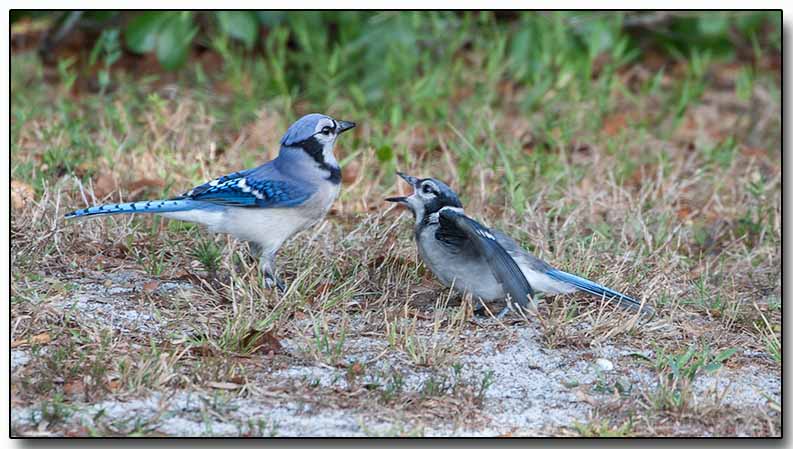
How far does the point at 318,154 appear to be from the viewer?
5.55 metres

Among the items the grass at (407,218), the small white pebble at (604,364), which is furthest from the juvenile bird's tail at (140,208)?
the small white pebble at (604,364)

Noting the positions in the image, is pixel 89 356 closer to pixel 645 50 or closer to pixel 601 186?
pixel 601 186

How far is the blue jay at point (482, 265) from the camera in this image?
16.6 ft

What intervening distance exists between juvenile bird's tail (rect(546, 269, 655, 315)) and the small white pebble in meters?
0.44

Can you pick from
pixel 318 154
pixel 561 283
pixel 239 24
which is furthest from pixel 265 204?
pixel 239 24

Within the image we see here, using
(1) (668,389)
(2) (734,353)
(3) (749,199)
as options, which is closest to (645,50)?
(3) (749,199)

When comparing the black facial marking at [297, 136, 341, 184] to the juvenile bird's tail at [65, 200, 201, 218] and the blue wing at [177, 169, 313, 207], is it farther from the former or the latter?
the juvenile bird's tail at [65, 200, 201, 218]

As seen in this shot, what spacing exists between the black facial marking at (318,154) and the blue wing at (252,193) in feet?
0.63

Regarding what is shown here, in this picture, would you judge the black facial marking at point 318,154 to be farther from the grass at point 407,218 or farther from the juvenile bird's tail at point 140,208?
the juvenile bird's tail at point 140,208

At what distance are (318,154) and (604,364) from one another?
65.6 inches

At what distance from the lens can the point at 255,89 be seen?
8211 millimetres

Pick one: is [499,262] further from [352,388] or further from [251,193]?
[251,193]

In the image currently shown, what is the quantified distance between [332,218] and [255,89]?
205 cm

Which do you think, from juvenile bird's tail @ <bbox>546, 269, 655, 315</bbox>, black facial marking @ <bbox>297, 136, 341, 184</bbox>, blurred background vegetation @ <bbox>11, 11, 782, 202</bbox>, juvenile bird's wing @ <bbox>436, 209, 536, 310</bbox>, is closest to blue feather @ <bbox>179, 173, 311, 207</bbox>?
black facial marking @ <bbox>297, 136, 341, 184</bbox>
